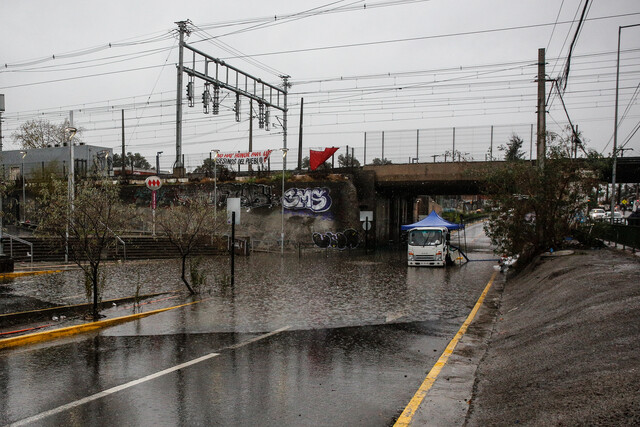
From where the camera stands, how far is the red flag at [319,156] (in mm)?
39375

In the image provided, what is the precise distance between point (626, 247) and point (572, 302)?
12962 millimetres

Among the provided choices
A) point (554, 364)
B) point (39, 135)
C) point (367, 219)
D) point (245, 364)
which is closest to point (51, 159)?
point (39, 135)

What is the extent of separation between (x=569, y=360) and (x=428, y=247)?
19221mm

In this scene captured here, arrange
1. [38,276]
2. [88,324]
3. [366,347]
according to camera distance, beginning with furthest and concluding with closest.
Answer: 1. [38,276]
2. [88,324]
3. [366,347]

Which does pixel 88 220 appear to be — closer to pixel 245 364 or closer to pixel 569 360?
pixel 245 364

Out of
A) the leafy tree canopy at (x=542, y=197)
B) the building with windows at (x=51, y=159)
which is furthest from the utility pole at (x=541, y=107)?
the building with windows at (x=51, y=159)

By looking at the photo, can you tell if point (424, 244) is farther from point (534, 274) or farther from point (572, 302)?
point (572, 302)

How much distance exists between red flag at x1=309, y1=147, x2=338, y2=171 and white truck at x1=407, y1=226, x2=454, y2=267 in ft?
49.7

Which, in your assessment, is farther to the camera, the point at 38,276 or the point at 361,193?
the point at 361,193

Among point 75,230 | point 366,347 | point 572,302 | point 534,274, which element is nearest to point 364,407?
point 366,347

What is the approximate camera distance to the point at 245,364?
298 inches

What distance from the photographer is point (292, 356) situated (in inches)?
320

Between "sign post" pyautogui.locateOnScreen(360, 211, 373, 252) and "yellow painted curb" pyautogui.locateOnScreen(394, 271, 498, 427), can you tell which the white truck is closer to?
"sign post" pyautogui.locateOnScreen(360, 211, 373, 252)

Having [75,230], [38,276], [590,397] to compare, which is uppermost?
[75,230]
